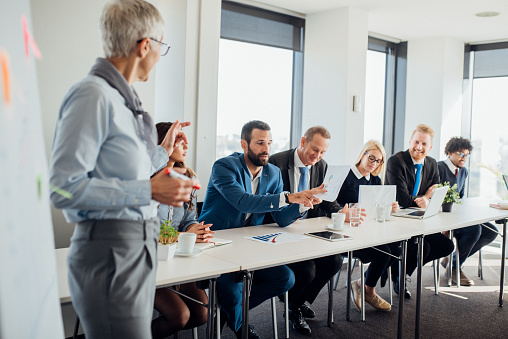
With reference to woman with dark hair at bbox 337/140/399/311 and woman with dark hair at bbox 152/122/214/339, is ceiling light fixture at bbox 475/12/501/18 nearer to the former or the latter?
woman with dark hair at bbox 337/140/399/311

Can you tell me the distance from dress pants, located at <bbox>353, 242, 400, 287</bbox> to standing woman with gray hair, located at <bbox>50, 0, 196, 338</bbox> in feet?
8.27

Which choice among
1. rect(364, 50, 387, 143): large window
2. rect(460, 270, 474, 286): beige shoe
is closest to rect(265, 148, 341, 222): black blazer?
rect(460, 270, 474, 286): beige shoe

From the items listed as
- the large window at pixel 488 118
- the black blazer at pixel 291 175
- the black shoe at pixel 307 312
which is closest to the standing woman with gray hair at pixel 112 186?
the black blazer at pixel 291 175

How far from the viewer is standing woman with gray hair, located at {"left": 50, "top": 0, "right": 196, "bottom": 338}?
114cm

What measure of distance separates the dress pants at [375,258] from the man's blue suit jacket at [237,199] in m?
0.90

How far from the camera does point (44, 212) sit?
82 centimetres

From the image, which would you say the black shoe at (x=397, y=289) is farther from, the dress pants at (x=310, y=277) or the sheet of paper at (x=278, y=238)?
the sheet of paper at (x=278, y=238)

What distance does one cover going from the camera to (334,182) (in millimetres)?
2785

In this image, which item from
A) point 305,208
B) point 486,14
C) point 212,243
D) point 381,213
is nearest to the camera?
point 212,243

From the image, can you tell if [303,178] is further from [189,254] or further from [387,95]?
[387,95]

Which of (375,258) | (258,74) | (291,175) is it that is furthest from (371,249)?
(258,74)

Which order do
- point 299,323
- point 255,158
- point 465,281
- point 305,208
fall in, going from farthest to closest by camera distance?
point 465,281 < point 299,323 < point 255,158 < point 305,208

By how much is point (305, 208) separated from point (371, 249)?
0.93 meters

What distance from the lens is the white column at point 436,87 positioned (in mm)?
6125
